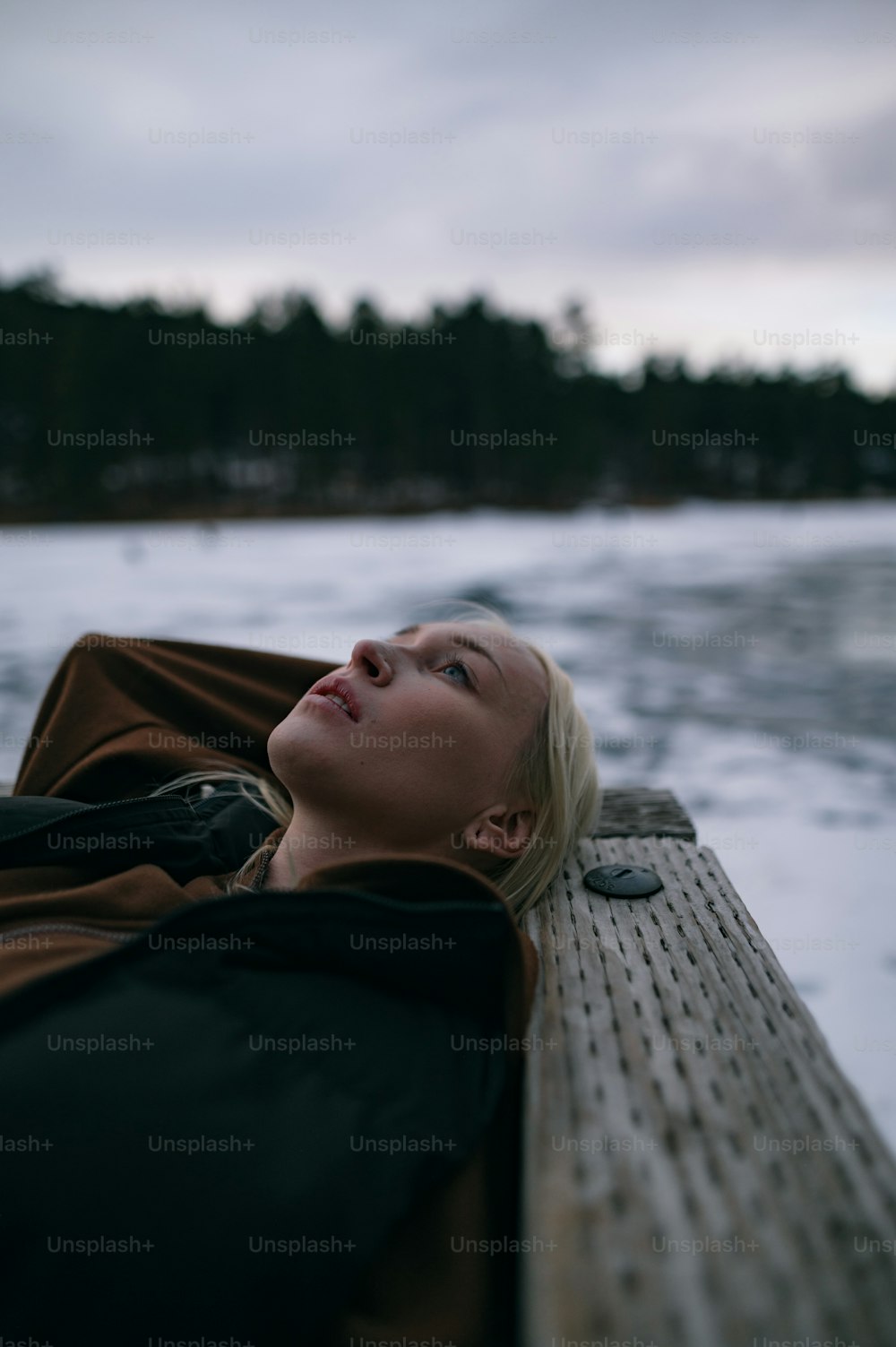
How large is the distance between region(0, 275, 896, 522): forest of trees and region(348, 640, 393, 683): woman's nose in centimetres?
4313

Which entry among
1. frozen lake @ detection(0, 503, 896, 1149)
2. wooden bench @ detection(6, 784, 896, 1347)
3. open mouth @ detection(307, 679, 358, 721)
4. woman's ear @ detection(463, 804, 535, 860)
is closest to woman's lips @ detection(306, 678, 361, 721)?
open mouth @ detection(307, 679, 358, 721)

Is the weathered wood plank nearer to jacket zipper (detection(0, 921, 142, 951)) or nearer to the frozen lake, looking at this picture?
jacket zipper (detection(0, 921, 142, 951))

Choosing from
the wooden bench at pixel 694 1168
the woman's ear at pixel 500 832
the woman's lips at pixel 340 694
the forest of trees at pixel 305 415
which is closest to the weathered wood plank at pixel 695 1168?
the wooden bench at pixel 694 1168

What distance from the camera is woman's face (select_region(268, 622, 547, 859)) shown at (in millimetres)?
1720

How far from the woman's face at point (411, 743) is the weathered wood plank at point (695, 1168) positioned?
431 mm

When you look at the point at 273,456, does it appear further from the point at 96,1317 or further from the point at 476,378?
the point at 96,1317

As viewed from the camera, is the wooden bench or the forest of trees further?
the forest of trees

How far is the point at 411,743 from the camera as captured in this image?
1.74 metres

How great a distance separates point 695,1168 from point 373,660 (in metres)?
1.11

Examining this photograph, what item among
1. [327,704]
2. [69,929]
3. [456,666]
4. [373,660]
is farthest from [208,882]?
[456,666]

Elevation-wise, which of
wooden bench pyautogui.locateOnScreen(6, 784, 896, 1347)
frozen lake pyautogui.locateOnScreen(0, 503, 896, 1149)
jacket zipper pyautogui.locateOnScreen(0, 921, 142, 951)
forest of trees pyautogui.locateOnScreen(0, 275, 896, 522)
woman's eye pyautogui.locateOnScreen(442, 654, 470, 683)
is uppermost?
forest of trees pyautogui.locateOnScreen(0, 275, 896, 522)

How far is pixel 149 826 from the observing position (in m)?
1.83

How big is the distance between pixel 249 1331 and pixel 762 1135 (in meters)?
0.67

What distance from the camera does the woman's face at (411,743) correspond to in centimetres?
172
